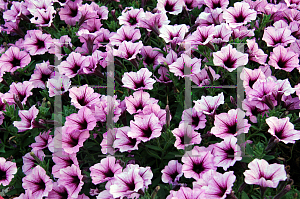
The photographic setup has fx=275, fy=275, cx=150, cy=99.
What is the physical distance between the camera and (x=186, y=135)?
6.19 feet

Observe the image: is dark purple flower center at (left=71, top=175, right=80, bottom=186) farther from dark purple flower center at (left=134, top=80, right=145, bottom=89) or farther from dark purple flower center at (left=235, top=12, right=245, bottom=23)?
dark purple flower center at (left=235, top=12, right=245, bottom=23)

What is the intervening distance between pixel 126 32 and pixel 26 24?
147cm

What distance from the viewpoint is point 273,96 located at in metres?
2.00

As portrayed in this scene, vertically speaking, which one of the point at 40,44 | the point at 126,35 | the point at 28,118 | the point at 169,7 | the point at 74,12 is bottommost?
the point at 28,118

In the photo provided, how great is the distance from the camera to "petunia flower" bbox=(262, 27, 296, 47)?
2.29 metres

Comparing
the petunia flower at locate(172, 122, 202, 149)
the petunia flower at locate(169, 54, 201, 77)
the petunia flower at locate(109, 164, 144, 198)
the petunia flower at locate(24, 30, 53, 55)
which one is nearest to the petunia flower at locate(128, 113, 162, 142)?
the petunia flower at locate(172, 122, 202, 149)

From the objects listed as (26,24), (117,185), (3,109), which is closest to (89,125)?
(117,185)

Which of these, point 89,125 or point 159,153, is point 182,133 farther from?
point 89,125

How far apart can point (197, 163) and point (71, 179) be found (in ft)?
2.86

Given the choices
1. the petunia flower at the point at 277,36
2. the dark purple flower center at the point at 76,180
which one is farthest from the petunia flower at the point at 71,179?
the petunia flower at the point at 277,36

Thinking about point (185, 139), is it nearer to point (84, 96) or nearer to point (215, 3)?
point (84, 96)

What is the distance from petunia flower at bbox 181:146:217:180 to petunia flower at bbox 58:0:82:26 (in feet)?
6.26

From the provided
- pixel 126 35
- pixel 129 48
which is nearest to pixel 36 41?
pixel 126 35

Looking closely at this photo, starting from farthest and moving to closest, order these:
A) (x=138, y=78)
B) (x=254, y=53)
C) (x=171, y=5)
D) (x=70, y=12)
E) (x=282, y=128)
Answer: (x=70, y=12) < (x=171, y=5) < (x=254, y=53) < (x=138, y=78) < (x=282, y=128)
